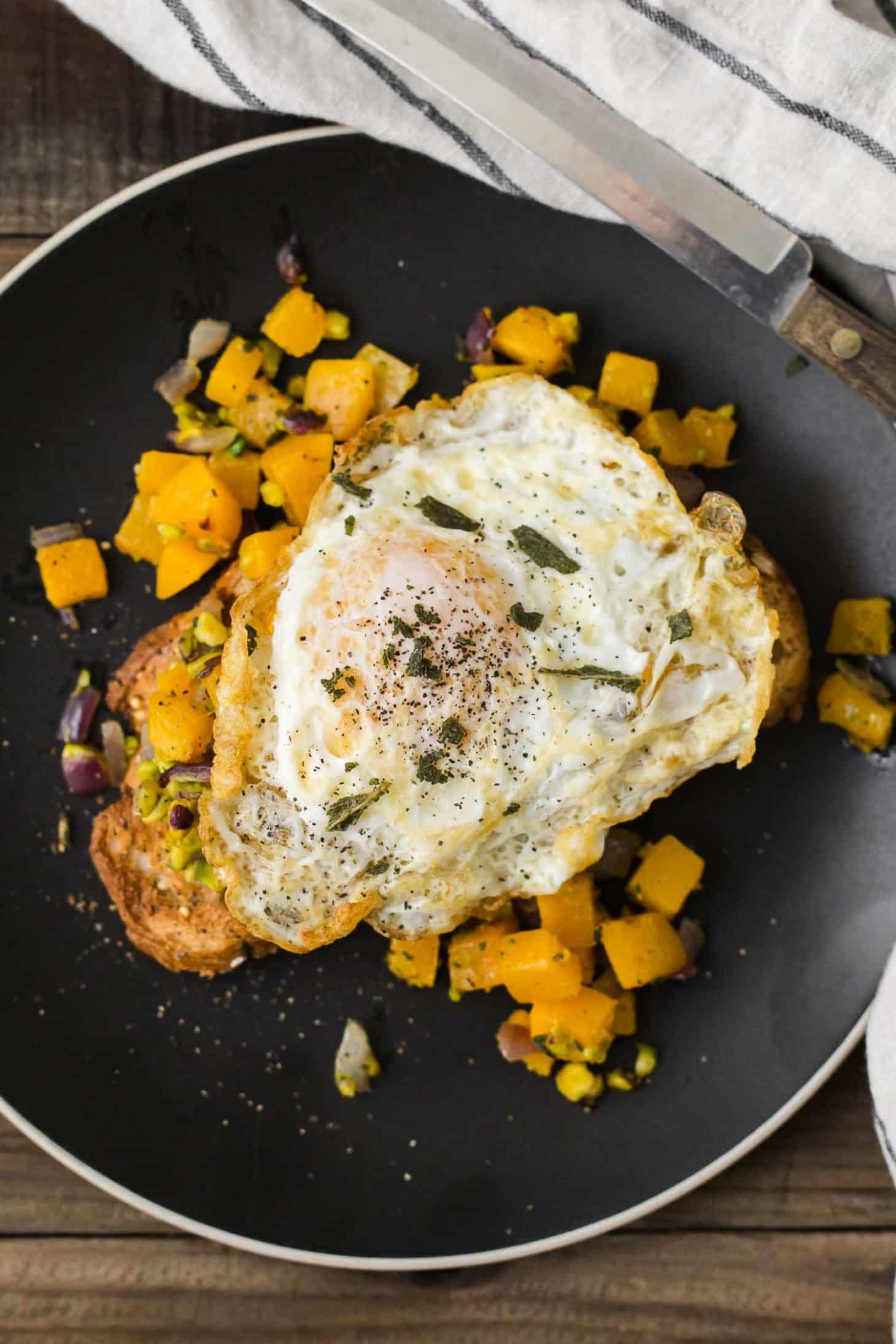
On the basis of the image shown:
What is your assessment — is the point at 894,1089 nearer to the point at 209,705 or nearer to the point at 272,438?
the point at 209,705

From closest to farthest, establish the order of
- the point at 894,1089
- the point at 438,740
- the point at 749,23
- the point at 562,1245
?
the point at 438,740, the point at 749,23, the point at 894,1089, the point at 562,1245

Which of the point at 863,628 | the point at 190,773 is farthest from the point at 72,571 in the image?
the point at 863,628

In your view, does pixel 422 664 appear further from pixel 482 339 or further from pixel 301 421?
pixel 482 339

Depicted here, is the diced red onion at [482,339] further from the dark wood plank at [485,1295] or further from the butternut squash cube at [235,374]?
the dark wood plank at [485,1295]

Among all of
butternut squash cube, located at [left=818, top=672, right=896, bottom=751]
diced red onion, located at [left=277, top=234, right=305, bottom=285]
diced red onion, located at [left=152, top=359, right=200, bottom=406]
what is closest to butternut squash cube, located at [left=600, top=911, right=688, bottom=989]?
butternut squash cube, located at [left=818, top=672, right=896, bottom=751]

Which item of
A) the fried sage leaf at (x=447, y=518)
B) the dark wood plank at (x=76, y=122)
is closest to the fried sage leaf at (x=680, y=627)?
the fried sage leaf at (x=447, y=518)

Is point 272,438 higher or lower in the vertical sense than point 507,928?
higher

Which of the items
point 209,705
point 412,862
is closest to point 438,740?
point 412,862
